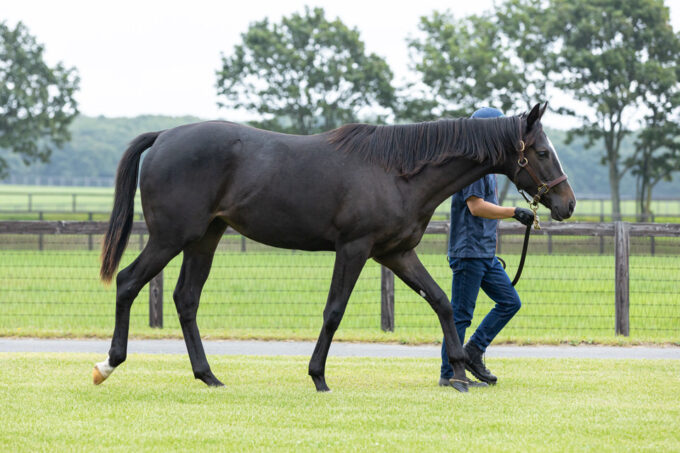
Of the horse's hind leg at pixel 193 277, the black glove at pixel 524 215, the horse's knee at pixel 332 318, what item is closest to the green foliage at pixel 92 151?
the horse's hind leg at pixel 193 277

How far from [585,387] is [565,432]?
1.81 metres

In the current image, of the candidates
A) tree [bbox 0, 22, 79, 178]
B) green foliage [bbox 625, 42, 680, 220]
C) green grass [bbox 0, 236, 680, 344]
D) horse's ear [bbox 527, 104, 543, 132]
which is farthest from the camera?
tree [bbox 0, 22, 79, 178]

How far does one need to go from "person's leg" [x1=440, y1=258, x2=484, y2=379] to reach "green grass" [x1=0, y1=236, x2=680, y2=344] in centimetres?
280

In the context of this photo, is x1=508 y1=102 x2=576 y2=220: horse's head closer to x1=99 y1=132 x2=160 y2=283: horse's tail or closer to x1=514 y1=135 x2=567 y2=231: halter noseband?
x1=514 y1=135 x2=567 y2=231: halter noseband

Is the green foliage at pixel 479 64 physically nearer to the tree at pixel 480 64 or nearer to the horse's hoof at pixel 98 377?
the tree at pixel 480 64

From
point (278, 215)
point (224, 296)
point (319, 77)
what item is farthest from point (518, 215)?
point (319, 77)

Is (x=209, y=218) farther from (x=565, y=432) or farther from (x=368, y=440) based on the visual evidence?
(x=565, y=432)

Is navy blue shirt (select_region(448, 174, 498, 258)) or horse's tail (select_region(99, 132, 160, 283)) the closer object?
navy blue shirt (select_region(448, 174, 498, 258))

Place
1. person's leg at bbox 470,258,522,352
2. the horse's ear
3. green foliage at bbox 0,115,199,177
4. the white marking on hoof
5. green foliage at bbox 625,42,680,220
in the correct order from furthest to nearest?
green foliage at bbox 0,115,199,177, green foliage at bbox 625,42,680,220, person's leg at bbox 470,258,522,352, the white marking on hoof, the horse's ear

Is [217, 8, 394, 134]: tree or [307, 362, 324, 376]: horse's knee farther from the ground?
[217, 8, 394, 134]: tree

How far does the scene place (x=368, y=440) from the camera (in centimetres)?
495

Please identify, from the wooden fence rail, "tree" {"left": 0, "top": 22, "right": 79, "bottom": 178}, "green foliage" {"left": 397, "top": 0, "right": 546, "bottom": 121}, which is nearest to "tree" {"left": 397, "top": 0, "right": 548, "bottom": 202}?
"green foliage" {"left": 397, "top": 0, "right": 546, "bottom": 121}

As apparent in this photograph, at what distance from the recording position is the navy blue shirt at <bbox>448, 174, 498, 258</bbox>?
6973mm

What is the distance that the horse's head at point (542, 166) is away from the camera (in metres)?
6.62
